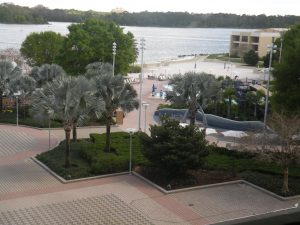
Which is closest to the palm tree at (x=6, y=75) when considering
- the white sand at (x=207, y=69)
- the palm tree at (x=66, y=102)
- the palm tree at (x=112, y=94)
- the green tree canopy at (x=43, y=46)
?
Answer: the palm tree at (x=112, y=94)

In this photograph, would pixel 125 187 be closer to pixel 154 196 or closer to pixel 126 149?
pixel 154 196

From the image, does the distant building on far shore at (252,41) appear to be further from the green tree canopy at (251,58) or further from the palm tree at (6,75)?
the palm tree at (6,75)

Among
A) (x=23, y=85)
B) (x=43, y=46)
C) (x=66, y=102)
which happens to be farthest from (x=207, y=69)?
(x=66, y=102)

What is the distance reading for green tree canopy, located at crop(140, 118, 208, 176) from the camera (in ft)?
63.7

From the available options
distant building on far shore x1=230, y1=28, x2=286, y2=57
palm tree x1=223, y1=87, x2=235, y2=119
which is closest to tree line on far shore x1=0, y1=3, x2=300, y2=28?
distant building on far shore x1=230, y1=28, x2=286, y2=57

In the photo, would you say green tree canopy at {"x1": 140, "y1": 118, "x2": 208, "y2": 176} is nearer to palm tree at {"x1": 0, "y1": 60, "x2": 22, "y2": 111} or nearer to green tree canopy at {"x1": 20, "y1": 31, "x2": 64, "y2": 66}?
palm tree at {"x1": 0, "y1": 60, "x2": 22, "y2": 111}

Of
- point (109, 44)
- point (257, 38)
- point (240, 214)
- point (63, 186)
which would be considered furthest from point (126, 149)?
point (257, 38)

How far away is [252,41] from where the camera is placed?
330ft

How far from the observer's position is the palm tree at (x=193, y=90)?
2661cm

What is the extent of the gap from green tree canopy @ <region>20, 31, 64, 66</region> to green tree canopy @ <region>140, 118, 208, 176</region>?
32907 millimetres

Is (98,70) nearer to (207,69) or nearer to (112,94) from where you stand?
(112,94)

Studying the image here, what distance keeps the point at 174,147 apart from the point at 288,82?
26.5 feet

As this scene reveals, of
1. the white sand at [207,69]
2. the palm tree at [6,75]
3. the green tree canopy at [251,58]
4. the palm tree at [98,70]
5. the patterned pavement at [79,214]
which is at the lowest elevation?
the white sand at [207,69]

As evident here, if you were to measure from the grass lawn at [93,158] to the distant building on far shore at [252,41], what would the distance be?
6950cm
